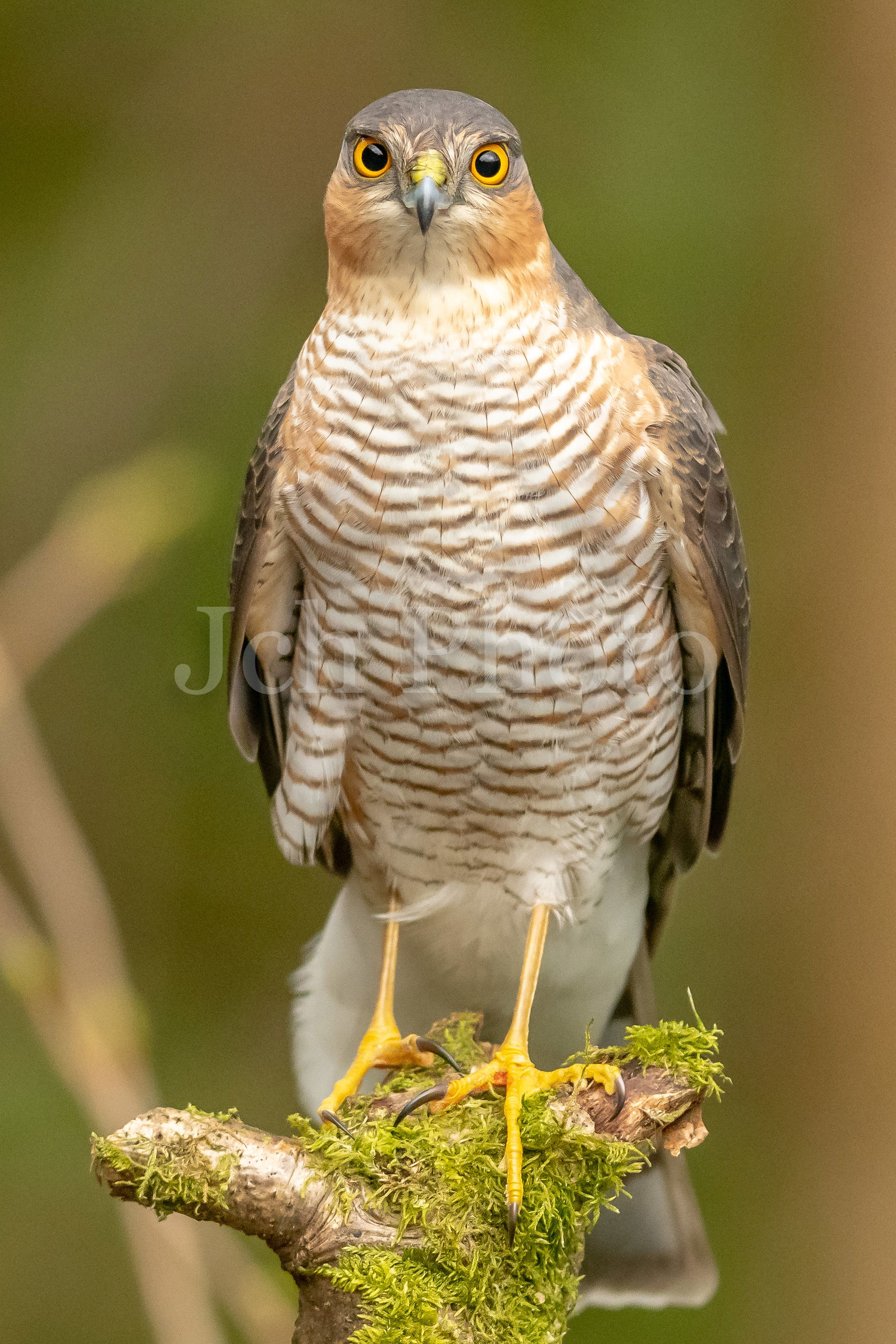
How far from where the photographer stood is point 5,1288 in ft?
10.3

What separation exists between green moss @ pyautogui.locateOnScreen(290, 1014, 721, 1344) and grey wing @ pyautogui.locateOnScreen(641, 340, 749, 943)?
0.56 meters

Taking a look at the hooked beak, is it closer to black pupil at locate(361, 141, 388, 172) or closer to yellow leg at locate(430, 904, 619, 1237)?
black pupil at locate(361, 141, 388, 172)

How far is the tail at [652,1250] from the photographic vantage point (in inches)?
86.9

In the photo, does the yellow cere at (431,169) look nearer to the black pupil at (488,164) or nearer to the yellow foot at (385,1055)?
the black pupil at (488,164)

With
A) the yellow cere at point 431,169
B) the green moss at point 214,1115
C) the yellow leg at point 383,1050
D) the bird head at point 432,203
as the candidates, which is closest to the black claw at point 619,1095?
the yellow leg at point 383,1050

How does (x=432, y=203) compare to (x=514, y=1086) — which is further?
(x=514, y=1086)

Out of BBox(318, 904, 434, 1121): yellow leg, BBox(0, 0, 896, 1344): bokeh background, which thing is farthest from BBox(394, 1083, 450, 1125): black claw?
BBox(0, 0, 896, 1344): bokeh background


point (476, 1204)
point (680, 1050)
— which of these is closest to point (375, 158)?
point (680, 1050)

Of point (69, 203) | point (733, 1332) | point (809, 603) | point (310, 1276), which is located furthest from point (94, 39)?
point (733, 1332)

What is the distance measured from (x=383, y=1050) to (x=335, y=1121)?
34 cm

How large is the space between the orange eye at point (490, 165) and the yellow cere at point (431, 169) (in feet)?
0.19

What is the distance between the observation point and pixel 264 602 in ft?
6.34

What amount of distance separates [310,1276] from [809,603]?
2.29 metres

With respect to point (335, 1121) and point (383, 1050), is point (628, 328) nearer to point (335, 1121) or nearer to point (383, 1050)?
point (383, 1050)
